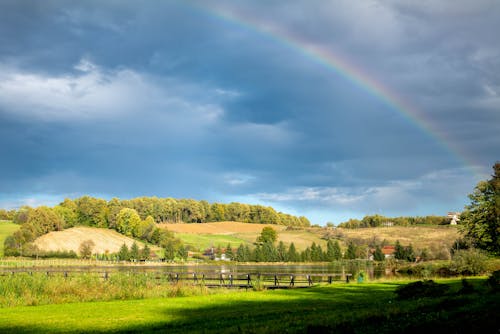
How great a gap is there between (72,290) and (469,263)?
38.3m

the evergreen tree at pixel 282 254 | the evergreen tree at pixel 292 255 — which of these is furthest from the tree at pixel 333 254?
the evergreen tree at pixel 282 254

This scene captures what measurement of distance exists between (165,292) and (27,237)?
117895 mm

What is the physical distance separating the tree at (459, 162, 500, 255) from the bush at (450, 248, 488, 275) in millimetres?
12811

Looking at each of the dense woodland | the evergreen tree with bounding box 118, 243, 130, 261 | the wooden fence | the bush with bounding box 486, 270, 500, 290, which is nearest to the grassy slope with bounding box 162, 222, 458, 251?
the dense woodland

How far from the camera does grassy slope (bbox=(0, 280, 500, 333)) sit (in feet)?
38.0

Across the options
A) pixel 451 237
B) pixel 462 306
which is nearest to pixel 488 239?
pixel 462 306

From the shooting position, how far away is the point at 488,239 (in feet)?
213

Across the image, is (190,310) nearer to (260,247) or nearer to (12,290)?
(12,290)

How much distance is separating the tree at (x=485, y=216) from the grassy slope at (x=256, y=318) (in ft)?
162

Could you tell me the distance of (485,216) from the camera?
6631 cm

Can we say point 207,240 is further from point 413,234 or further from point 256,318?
point 256,318

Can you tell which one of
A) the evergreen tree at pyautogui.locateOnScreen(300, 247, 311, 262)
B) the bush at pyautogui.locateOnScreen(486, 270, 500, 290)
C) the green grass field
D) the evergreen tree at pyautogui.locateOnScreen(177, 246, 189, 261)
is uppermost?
the green grass field

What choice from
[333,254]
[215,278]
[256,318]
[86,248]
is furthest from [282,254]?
[256,318]

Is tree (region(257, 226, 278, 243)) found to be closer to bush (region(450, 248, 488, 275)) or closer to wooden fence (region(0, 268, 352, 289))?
wooden fence (region(0, 268, 352, 289))
